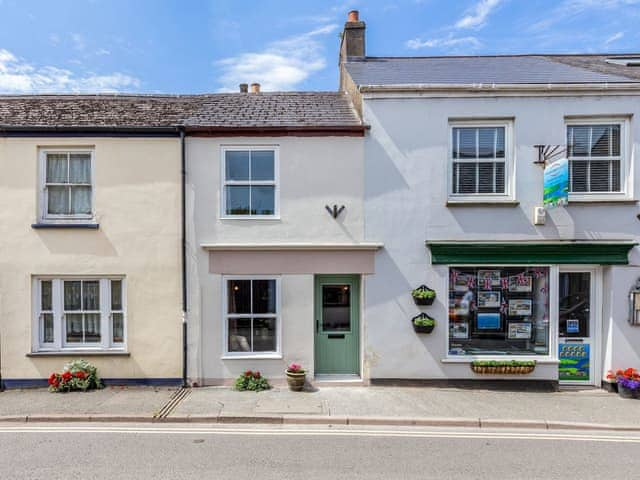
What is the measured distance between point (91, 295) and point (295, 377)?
5.03 meters

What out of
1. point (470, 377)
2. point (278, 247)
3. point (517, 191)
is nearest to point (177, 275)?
point (278, 247)

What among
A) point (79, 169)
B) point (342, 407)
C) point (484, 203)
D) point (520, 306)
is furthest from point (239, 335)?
point (520, 306)

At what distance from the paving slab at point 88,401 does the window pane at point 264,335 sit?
203cm

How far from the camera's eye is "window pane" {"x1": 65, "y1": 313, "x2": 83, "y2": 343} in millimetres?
8516

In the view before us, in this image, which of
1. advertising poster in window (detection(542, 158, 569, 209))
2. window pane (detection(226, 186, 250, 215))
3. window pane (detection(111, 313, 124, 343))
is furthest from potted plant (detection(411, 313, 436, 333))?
window pane (detection(111, 313, 124, 343))

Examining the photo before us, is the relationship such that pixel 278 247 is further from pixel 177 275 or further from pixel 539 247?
pixel 539 247

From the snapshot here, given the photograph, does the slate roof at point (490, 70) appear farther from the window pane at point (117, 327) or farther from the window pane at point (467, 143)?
the window pane at point (117, 327)

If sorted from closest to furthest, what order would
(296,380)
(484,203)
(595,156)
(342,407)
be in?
(342,407) < (296,380) < (484,203) < (595,156)

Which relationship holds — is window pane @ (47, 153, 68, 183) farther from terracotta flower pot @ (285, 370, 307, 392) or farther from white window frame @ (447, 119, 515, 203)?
white window frame @ (447, 119, 515, 203)

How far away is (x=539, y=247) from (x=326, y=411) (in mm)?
5702

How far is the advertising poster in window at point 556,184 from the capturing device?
7305 mm

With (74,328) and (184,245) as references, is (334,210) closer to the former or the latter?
(184,245)

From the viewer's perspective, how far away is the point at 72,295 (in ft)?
27.9

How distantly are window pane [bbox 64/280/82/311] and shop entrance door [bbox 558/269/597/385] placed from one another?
1097 centimetres
